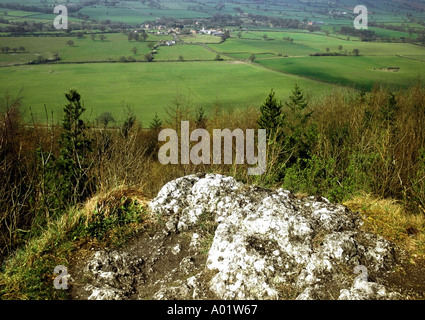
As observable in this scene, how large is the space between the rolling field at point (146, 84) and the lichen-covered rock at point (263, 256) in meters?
54.9

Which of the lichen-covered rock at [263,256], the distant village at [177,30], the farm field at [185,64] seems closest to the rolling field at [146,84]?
the farm field at [185,64]

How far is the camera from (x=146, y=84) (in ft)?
277

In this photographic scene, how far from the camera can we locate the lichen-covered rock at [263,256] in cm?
408

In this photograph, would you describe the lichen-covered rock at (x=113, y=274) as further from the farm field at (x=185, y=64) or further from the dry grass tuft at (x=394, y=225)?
the farm field at (x=185, y=64)

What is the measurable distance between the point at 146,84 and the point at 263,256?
277ft

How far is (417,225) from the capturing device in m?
5.02

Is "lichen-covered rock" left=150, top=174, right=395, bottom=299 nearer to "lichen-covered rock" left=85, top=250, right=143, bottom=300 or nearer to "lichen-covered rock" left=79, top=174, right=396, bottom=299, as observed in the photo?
"lichen-covered rock" left=79, top=174, right=396, bottom=299

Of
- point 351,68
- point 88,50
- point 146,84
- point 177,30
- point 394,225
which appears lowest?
point 394,225

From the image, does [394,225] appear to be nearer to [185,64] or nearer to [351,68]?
[351,68]

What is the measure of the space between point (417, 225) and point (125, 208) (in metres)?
4.60

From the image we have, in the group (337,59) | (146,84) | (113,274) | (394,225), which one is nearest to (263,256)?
(113,274)

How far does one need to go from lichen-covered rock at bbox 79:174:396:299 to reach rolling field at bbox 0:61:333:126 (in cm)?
5493

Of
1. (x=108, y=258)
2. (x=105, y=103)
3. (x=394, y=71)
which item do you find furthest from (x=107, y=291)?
(x=394, y=71)
